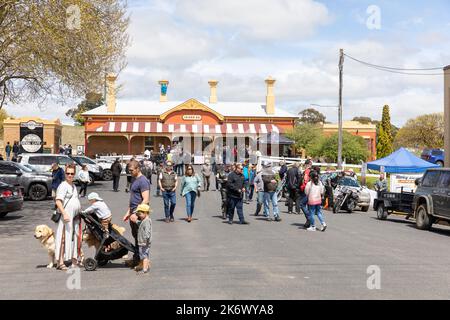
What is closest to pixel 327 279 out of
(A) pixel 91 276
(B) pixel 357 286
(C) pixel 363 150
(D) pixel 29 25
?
(B) pixel 357 286

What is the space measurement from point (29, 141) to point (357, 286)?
48.5 metres

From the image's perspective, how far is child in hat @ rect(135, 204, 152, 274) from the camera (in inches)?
379

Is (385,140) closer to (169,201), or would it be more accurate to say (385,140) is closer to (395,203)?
(395,203)

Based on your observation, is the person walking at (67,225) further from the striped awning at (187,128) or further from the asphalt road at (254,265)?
the striped awning at (187,128)

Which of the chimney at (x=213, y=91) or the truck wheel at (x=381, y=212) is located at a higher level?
the chimney at (x=213, y=91)

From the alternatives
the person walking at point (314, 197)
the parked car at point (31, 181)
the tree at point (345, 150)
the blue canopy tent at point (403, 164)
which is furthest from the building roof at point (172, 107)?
the person walking at point (314, 197)

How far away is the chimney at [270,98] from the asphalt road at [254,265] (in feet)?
158

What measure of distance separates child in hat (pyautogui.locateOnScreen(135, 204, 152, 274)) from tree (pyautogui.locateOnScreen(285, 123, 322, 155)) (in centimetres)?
4647

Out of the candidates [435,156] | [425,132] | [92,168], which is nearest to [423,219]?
[92,168]

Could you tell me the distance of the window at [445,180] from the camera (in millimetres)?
17209

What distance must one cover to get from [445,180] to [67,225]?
1160 centimetres

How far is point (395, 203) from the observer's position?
20297mm
